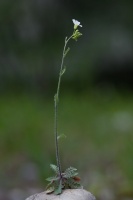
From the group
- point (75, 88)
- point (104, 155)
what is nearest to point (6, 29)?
point (75, 88)

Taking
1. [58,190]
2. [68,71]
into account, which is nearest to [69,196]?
[58,190]

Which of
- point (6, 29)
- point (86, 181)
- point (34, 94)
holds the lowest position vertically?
point (86, 181)

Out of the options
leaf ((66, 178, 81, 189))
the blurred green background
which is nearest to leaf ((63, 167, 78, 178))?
leaf ((66, 178, 81, 189))

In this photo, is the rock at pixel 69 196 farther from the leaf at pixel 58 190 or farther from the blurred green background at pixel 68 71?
the blurred green background at pixel 68 71

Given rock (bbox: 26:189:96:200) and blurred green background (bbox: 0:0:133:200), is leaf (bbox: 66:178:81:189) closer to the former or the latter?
rock (bbox: 26:189:96:200)

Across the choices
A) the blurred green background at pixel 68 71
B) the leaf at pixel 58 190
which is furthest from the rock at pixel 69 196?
the blurred green background at pixel 68 71

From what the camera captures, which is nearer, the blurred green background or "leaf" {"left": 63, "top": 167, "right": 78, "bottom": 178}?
"leaf" {"left": 63, "top": 167, "right": 78, "bottom": 178}

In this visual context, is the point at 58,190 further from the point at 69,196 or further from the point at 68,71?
the point at 68,71

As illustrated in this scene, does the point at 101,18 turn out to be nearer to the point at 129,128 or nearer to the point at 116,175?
the point at 129,128
